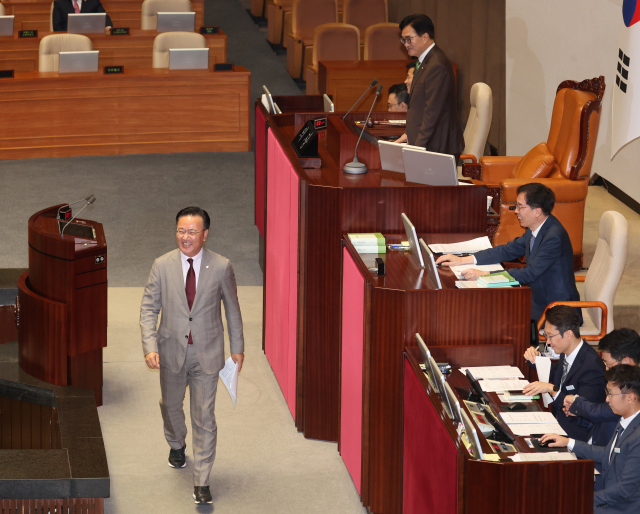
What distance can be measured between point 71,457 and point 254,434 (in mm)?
1235

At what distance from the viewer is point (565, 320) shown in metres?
4.08

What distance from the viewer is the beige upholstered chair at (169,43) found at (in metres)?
10.6

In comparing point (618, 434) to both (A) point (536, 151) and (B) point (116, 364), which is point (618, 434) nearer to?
(B) point (116, 364)

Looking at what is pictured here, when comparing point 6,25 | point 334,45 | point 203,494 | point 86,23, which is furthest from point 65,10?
point 203,494

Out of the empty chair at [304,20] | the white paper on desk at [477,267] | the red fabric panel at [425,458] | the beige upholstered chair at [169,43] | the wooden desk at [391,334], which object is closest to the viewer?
the red fabric panel at [425,458]

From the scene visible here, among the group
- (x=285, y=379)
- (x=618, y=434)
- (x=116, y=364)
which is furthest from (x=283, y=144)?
(x=618, y=434)

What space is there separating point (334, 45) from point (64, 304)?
7.09m

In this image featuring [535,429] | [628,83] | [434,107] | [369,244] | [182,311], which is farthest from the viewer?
[434,107]

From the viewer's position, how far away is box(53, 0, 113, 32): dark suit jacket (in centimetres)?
1127

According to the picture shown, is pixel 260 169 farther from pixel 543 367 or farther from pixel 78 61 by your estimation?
pixel 78 61

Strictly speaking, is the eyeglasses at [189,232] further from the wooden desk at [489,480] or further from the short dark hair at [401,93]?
the short dark hair at [401,93]

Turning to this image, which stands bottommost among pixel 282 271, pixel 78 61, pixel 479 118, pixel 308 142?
pixel 282 271

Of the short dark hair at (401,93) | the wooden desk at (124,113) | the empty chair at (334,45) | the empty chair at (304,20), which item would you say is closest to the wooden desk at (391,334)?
the short dark hair at (401,93)

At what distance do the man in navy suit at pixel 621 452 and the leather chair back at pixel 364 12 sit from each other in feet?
31.8
